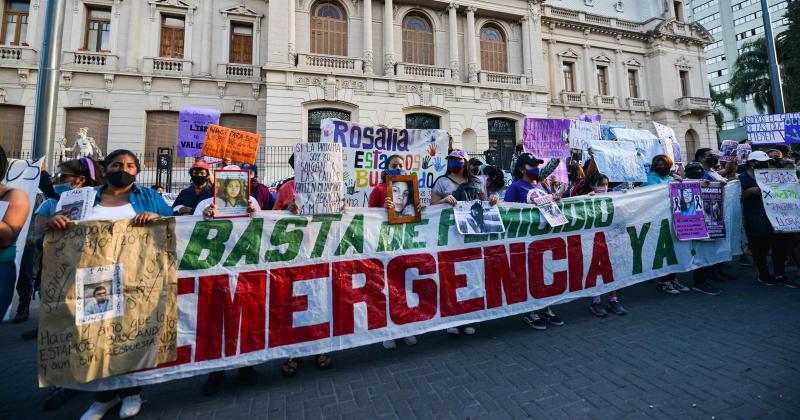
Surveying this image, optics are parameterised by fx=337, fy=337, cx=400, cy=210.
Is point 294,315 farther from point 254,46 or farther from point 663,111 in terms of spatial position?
point 663,111

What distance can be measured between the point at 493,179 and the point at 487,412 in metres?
2.68

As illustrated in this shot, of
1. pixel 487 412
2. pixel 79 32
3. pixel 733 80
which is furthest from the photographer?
pixel 733 80

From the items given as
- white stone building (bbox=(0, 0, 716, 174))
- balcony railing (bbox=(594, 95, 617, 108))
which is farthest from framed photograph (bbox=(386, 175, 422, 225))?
balcony railing (bbox=(594, 95, 617, 108))

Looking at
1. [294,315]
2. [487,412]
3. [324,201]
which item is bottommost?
[487,412]

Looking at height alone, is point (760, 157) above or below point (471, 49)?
below

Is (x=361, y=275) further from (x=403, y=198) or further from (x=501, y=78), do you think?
(x=501, y=78)

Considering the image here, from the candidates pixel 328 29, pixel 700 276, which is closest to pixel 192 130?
pixel 700 276

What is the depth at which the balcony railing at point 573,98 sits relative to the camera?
2444cm

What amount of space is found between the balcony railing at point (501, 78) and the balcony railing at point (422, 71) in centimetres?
220

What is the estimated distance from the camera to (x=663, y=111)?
26656 millimetres

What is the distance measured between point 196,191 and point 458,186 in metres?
3.37

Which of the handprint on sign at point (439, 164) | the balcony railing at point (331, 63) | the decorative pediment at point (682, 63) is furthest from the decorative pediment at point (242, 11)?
the decorative pediment at point (682, 63)

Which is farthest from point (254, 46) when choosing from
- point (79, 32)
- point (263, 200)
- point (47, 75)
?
point (263, 200)

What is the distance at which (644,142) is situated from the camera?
804cm
